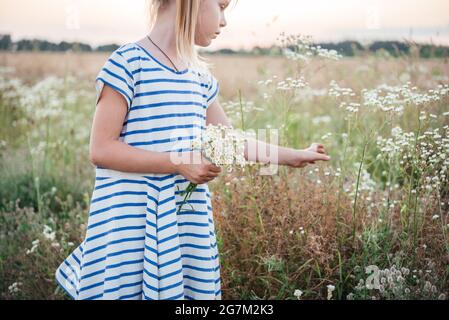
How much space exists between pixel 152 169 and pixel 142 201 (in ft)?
0.49

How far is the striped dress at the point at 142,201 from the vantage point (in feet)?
6.50

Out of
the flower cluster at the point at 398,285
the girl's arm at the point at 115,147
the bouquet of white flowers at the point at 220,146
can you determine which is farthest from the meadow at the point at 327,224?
the girl's arm at the point at 115,147

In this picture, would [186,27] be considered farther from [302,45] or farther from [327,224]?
[327,224]

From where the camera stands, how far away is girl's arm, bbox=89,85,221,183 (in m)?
1.91

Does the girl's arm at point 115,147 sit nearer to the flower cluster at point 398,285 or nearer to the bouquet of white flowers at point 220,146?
the bouquet of white flowers at point 220,146

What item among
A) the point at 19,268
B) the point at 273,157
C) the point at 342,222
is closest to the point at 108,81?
the point at 273,157

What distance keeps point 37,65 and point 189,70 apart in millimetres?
7351

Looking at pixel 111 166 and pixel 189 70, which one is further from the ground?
pixel 189 70

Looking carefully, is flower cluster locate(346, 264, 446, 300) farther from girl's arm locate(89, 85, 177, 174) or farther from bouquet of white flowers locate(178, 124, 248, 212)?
girl's arm locate(89, 85, 177, 174)

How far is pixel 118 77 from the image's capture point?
6.32ft

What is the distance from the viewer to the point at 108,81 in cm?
190

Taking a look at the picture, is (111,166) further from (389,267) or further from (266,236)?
(389,267)

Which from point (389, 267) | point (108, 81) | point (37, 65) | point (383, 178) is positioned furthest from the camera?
point (37, 65)

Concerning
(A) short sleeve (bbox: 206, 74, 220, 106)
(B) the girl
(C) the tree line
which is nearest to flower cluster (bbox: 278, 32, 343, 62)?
(A) short sleeve (bbox: 206, 74, 220, 106)
